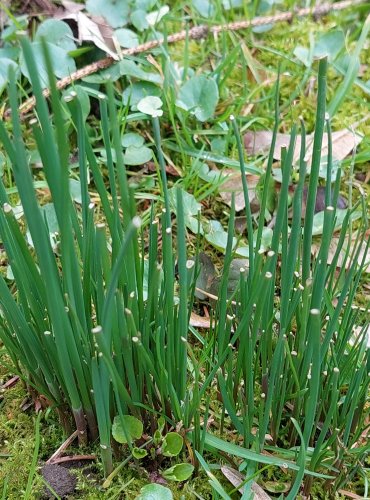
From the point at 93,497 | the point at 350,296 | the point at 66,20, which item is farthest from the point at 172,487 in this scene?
the point at 66,20

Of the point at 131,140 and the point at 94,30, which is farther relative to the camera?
the point at 94,30

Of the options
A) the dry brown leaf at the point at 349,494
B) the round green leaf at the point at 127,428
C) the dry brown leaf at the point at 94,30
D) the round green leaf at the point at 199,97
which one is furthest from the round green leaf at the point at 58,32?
the dry brown leaf at the point at 349,494

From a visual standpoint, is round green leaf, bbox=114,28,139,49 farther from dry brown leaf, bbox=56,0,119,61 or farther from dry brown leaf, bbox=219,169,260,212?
dry brown leaf, bbox=219,169,260,212

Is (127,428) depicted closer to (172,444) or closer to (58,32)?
(172,444)

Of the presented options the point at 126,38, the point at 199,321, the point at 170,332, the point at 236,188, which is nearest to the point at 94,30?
the point at 126,38

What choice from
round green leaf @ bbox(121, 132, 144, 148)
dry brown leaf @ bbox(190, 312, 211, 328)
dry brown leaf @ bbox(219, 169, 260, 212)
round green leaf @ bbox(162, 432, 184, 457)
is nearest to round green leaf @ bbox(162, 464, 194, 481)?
round green leaf @ bbox(162, 432, 184, 457)

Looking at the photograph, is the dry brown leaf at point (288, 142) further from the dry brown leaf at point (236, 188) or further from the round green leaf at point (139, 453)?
the round green leaf at point (139, 453)

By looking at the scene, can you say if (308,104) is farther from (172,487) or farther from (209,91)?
(172,487)

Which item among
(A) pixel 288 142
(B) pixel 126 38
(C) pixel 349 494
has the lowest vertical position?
(C) pixel 349 494
